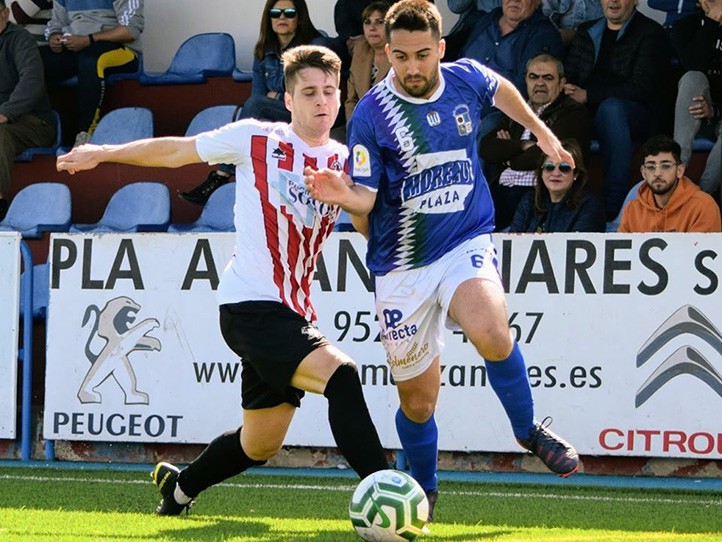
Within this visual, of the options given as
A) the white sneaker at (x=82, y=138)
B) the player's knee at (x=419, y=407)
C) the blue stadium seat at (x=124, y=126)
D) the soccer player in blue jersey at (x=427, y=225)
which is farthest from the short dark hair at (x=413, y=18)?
the white sneaker at (x=82, y=138)

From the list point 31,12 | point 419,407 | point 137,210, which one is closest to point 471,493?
point 419,407

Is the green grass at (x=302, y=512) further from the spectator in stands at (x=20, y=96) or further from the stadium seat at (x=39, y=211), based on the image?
the spectator in stands at (x=20, y=96)

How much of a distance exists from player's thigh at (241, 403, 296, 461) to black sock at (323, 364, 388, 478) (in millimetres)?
390

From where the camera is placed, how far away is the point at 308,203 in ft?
19.7

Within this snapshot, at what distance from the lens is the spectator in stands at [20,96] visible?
38.6 feet

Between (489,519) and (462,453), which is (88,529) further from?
(462,453)

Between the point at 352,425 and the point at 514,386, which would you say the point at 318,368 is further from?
the point at 514,386

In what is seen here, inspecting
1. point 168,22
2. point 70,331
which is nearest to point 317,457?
point 70,331

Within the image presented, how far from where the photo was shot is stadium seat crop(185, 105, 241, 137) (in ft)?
37.8

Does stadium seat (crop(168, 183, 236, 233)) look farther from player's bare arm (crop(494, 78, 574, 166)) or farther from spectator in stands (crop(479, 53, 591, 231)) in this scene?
player's bare arm (crop(494, 78, 574, 166))

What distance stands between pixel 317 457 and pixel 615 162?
3078 mm

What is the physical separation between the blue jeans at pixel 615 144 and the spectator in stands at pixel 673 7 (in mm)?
1603

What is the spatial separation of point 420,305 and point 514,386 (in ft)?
1.80

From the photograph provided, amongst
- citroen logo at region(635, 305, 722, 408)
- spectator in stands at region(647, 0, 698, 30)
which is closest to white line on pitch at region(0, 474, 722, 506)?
citroen logo at region(635, 305, 722, 408)
